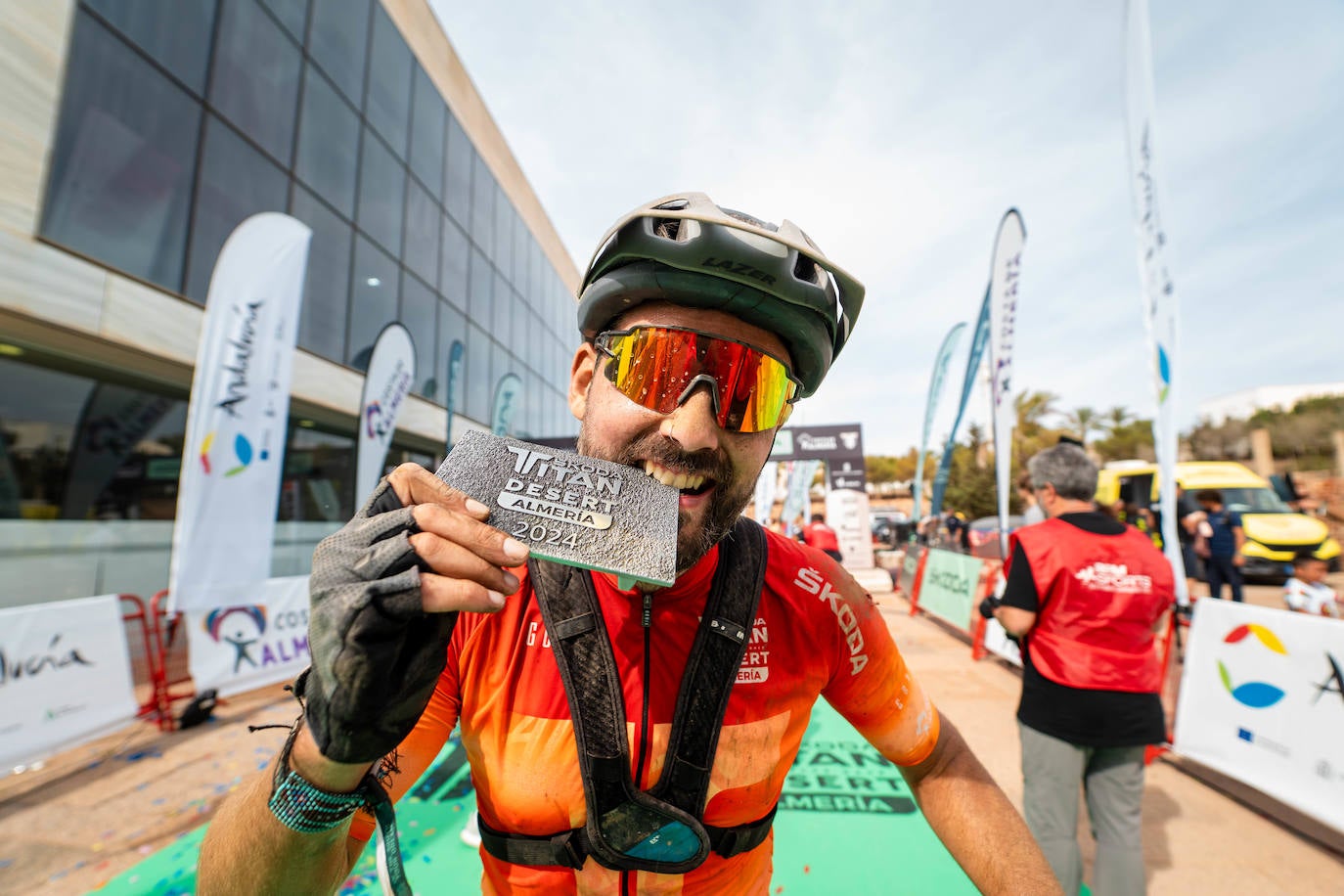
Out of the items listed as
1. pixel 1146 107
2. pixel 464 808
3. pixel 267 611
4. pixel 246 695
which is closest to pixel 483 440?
pixel 464 808

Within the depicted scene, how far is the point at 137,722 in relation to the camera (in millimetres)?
5570

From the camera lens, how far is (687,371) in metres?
1.42

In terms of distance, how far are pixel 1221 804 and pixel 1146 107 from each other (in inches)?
269

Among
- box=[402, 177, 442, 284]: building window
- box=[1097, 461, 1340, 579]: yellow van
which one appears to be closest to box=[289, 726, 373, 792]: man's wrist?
box=[1097, 461, 1340, 579]: yellow van

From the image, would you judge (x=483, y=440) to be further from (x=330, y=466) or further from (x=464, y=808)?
(x=330, y=466)

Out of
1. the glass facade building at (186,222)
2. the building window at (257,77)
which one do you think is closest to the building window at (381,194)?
the glass facade building at (186,222)

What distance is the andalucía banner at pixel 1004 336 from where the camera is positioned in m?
8.27

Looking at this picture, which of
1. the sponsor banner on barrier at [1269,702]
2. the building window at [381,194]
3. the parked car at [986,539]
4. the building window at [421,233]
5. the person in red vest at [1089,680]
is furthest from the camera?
the parked car at [986,539]

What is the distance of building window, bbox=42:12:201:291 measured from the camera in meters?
7.21

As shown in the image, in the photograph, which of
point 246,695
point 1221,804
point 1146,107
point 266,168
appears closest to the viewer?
point 1221,804

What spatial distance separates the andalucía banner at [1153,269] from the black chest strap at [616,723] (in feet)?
22.8

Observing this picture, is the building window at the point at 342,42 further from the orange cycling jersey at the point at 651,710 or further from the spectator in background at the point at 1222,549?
the spectator in background at the point at 1222,549

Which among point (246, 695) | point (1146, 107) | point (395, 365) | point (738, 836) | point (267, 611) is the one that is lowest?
point (246, 695)

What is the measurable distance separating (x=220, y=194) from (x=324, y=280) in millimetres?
2445
